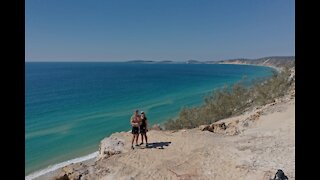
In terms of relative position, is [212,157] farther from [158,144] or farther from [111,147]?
[111,147]

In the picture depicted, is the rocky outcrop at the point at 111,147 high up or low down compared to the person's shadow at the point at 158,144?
down

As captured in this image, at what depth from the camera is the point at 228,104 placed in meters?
29.2

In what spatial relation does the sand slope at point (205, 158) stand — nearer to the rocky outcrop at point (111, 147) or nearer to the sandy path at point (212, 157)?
the sandy path at point (212, 157)

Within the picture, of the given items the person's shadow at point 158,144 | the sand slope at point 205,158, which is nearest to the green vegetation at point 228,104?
the sand slope at point 205,158

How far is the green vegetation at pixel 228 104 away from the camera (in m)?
26.3

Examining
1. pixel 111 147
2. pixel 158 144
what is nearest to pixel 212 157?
pixel 158 144

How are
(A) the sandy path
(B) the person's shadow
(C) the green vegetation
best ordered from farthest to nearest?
(C) the green vegetation, (B) the person's shadow, (A) the sandy path

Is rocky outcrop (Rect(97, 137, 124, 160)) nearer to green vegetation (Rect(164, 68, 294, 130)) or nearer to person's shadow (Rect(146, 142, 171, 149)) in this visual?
person's shadow (Rect(146, 142, 171, 149))

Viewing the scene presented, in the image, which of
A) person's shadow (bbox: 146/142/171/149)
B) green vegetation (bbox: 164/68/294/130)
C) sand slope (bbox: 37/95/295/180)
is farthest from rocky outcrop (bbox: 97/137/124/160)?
green vegetation (bbox: 164/68/294/130)

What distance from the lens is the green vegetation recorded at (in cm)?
2633

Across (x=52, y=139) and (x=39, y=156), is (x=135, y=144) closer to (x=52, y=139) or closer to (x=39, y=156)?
(x=39, y=156)

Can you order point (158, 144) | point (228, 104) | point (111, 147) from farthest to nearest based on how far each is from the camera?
point (228, 104) < point (111, 147) < point (158, 144)
